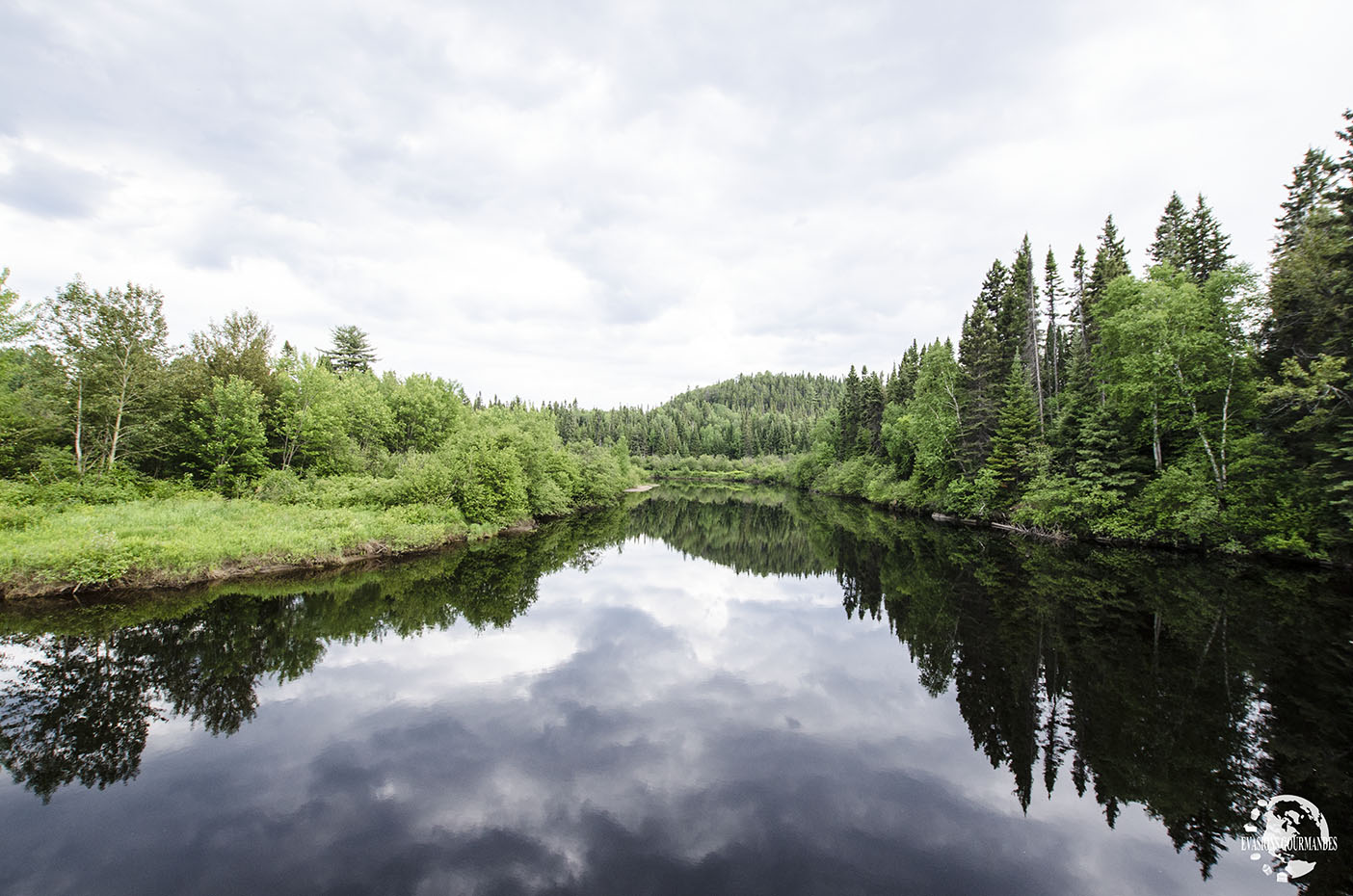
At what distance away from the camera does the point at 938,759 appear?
8.65m

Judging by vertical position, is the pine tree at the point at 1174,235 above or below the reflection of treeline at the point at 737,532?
above

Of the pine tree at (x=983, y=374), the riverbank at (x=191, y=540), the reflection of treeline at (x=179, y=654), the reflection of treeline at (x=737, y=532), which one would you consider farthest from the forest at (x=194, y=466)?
the pine tree at (x=983, y=374)

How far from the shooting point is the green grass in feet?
49.0

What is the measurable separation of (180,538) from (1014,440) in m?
42.9

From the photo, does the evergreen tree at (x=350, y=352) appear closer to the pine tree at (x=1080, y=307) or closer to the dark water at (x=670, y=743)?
the dark water at (x=670, y=743)

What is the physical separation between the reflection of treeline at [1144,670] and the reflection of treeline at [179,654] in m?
13.3

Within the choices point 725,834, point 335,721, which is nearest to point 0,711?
point 335,721

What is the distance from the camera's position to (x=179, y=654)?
12.0m

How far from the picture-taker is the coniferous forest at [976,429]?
18375 mm

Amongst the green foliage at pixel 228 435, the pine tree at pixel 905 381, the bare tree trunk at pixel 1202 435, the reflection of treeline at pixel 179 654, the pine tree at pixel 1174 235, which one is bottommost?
the reflection of treeline at pixel 179 654

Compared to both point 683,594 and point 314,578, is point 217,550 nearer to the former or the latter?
point 314,578

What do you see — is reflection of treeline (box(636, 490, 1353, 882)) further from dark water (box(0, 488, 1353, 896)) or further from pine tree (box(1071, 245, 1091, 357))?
pine tree (box(1071, 245, 1091, 357))

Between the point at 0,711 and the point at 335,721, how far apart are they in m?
5.80

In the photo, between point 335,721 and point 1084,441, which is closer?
point 335,721
